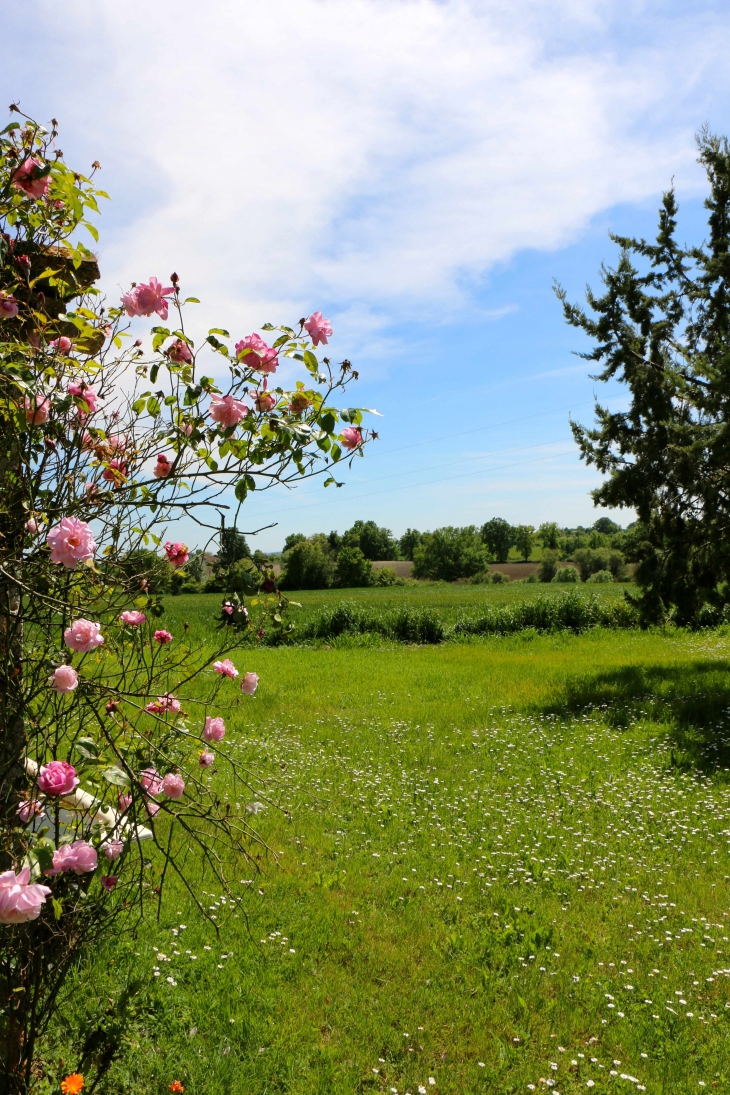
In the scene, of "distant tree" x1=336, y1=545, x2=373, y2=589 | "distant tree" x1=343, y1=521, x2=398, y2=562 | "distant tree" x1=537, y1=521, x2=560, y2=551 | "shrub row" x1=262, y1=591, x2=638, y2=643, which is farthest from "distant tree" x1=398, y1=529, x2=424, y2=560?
"shrub row" x1=262, y1=591, x2=638, y2=643

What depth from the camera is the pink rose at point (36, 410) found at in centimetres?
221

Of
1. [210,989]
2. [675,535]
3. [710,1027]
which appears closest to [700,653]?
[675,535]

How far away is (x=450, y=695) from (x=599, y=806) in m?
4.81

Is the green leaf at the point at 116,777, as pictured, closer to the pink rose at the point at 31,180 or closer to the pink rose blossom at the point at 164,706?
the pink rose blossom at the point at 164,706

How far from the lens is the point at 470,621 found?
861 inches

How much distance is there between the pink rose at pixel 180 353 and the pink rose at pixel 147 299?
137mm

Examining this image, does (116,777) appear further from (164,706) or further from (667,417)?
(667,417)

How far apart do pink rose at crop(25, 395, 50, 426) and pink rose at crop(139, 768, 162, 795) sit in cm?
121

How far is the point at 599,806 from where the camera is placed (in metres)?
6.90

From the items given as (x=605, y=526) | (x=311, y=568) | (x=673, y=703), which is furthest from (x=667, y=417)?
(x=605, y=526)

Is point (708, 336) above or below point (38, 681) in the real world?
above

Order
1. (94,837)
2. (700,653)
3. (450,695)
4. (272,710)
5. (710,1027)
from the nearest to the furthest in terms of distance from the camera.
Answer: (94,837), (710,1027), (272,710), (450,695), (700,653)

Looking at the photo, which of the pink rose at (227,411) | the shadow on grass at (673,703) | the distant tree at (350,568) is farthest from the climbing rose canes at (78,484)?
the distant tree at (350,568)

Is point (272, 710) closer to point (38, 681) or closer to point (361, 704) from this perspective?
point (361, 704)
